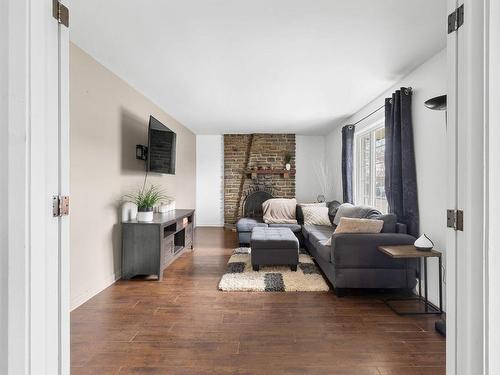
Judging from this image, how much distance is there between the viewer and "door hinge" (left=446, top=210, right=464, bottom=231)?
39.2 inches

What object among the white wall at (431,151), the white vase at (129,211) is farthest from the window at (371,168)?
the white vase at (129,211)

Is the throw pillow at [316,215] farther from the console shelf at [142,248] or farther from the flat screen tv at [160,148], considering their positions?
the console shelf at [142,248]

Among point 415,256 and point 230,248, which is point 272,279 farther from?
point 230,248

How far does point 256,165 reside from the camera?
7117 mm

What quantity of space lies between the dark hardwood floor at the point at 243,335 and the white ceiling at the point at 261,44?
2283 millimetres

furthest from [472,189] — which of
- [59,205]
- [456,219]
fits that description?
[59,205]

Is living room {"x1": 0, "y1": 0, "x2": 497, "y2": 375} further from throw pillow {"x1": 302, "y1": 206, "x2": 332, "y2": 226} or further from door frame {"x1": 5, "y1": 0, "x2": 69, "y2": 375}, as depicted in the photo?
throw pillow {"x1": 302, "y1": 206, "x2": 332, "y2": 226}

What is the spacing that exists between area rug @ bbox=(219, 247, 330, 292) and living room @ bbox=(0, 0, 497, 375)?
3 centimetres

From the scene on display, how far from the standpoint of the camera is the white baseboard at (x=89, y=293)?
258 centimetres

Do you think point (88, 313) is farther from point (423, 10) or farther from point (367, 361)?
point (423, 10)

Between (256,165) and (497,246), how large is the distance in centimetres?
629

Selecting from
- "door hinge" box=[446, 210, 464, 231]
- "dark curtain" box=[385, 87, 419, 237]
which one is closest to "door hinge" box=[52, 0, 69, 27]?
"door hinge" box=[446, 210, 464, 231]

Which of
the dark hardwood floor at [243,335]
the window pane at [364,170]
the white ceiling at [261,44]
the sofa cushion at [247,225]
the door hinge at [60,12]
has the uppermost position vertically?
the white ceiling at [261,44]

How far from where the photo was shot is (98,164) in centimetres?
297
